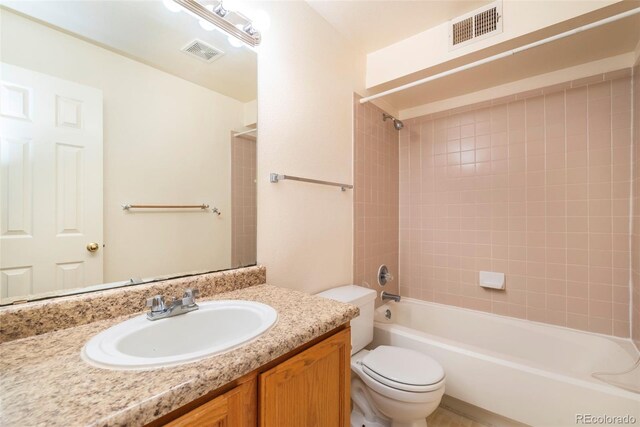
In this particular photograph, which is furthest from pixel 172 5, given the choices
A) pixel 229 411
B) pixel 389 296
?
pixel 389 296

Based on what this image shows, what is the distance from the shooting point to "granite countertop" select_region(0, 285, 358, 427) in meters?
0.43

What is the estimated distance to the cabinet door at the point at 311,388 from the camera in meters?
0.68

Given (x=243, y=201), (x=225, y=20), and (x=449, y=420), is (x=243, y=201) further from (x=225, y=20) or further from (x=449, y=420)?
(x=449, y=420)

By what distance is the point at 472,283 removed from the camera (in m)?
2.19

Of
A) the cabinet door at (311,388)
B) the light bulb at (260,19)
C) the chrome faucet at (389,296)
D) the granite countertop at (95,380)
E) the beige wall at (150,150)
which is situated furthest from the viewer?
the chrome faucet at (389,296)

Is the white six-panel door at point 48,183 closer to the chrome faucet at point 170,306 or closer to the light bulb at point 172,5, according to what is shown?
the chrome faucet at point 170,306

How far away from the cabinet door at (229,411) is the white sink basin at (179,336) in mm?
93

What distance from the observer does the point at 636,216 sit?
1.59 m

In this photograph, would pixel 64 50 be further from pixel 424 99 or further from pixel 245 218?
pixel 424 99

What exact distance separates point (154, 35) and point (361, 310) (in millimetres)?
1625

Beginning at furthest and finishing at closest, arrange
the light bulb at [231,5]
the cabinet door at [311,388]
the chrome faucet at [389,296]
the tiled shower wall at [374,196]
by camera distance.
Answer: the chrome faucet at [389,296]
the tiled shower wall at [374,196]
the light bulb at [231,5]
the cabinet door at [311,388]

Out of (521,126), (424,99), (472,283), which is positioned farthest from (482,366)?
(424,99)

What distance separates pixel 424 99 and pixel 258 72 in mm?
1629

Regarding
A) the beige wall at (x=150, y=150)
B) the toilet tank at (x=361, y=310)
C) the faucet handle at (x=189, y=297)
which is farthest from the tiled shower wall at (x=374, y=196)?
the faucet handle at (x=189, y=297)
